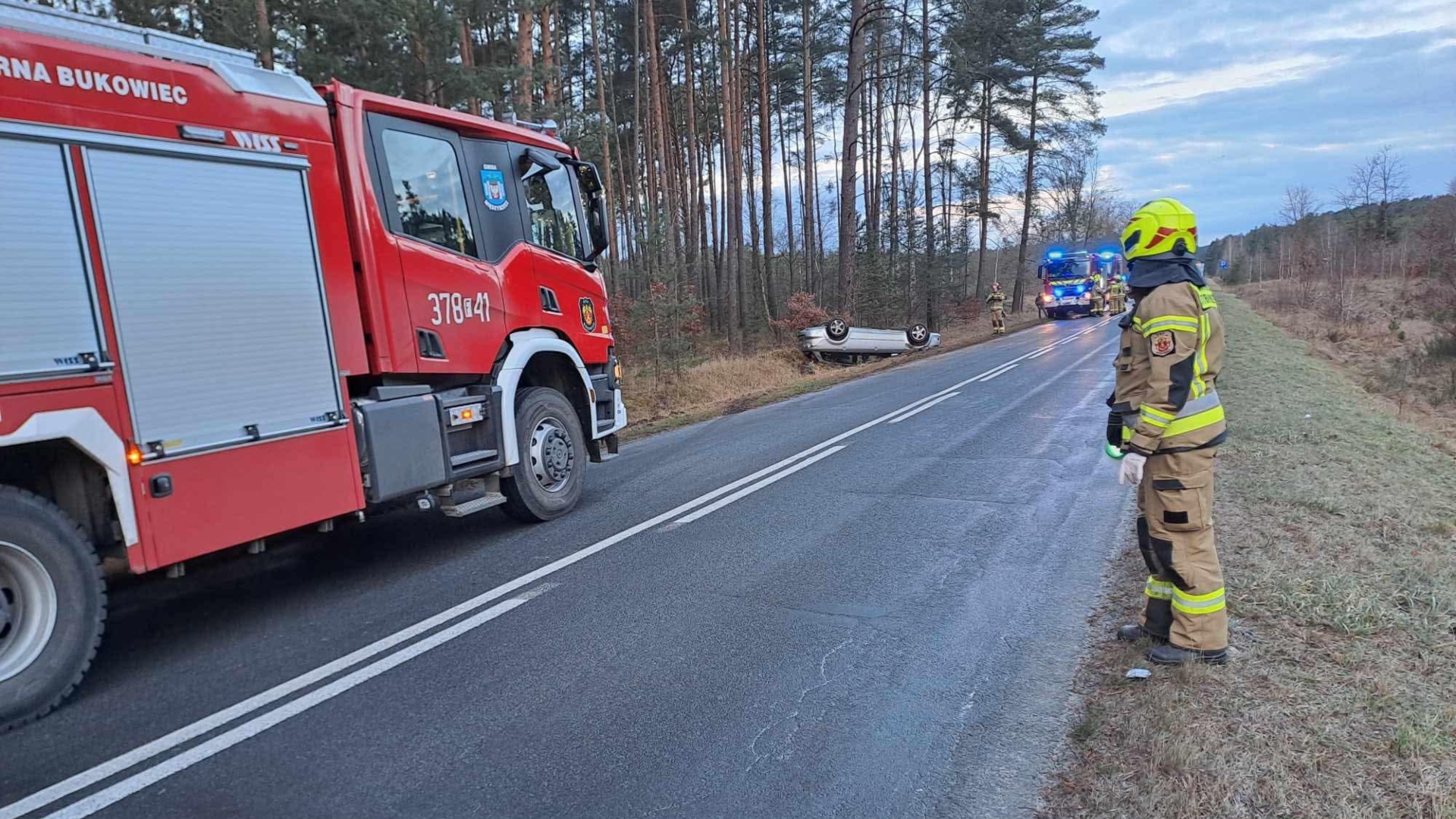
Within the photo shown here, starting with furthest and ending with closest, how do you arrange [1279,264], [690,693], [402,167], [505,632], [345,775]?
[1279,264], [402,167], [505,632], [690,693], [345,775]

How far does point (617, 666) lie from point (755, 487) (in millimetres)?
3665

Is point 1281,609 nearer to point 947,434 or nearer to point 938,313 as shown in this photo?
point 947,434

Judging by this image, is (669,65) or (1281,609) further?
(669,65)

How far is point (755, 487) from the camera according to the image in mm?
7566

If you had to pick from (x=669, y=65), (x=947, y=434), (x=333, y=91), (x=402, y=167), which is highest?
(x=669, y=65)

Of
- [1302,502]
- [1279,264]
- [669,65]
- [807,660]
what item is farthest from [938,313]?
[1279,264]

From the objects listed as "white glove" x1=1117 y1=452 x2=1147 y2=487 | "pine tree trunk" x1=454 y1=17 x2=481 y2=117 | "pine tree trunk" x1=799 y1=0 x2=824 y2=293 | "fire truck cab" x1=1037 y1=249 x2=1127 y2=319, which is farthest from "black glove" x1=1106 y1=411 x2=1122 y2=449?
"fire truck cab" x1=1037 y1=249 x2=1127 y2=319

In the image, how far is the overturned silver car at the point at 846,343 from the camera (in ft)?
66.3

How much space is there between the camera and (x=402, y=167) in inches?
226

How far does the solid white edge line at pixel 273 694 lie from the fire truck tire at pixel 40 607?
2.45ft

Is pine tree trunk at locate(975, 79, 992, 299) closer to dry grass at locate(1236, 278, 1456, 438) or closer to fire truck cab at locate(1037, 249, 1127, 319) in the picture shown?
fire truck cab at locate(1037, 249, 1127, 319)

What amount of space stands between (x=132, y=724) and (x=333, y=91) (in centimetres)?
389

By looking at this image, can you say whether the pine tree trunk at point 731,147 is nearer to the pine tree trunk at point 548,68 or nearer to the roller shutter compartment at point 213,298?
the pine tree trunk at point 548,68

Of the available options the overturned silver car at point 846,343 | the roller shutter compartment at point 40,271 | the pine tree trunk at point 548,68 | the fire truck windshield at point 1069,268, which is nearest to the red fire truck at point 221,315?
the roller shutter compartment at point 40,271
